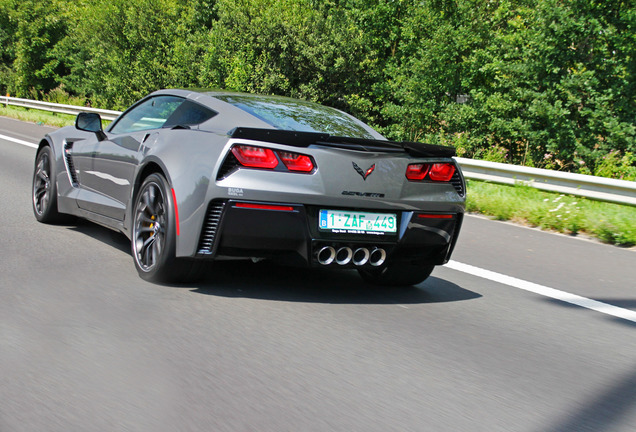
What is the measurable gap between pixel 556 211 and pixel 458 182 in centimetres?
471

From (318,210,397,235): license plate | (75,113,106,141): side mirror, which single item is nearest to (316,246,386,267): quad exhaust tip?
(318,210,397,235): license plate

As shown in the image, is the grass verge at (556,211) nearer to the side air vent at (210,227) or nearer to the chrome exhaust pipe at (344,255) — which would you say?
the chrome exhaust pipe at (344,255)

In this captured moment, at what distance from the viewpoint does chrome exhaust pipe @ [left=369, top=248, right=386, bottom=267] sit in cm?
485

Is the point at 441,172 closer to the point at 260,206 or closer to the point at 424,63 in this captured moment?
the point at 260,206

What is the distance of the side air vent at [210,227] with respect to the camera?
4551mm

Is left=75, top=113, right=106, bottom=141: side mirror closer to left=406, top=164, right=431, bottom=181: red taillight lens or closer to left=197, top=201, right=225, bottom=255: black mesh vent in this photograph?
left=197, top=201, right=225, bottom=255: black mesh vent

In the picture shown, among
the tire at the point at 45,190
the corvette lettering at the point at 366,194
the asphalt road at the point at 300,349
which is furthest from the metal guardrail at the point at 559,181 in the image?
the tire at the point at 45,190

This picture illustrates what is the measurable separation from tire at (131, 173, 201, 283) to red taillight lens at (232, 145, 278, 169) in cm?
61

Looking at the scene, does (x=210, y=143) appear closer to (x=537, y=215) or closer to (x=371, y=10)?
(x=537, y=215)

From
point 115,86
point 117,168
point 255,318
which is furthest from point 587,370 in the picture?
point 115,86

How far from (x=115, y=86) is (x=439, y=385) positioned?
34405mm

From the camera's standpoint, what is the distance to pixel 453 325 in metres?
4.68

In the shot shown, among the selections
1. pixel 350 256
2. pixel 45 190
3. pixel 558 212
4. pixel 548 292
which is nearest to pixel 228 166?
pixel 350 256

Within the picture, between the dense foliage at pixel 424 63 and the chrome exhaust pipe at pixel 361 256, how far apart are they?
11.8 metres
